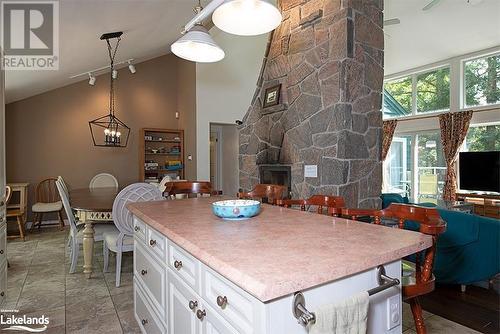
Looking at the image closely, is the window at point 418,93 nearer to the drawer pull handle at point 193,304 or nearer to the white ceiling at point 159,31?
the white ceiling at point 159,31

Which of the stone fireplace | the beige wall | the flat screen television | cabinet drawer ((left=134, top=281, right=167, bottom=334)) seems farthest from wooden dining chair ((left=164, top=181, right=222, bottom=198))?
the flat screen television

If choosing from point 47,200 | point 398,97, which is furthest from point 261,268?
point 398,97

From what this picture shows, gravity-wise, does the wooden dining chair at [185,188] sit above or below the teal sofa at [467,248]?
above

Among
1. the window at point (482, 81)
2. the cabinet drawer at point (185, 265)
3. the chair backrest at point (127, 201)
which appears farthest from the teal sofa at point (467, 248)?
the window at point (482, 81)

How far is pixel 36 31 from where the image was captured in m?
2.93

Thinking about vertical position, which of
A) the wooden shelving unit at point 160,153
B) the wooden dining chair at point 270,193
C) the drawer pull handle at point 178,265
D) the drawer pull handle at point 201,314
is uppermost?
the wooden shelving unit at point 160,153

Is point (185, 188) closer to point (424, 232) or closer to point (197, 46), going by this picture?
point (197, 46)

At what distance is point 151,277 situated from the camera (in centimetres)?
167

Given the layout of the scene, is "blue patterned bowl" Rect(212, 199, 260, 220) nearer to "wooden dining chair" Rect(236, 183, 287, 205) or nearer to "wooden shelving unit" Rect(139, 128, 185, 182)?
"wooden dining chair" Rect(236, 183, 287, 205)

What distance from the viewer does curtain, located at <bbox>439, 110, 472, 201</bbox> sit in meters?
5.70

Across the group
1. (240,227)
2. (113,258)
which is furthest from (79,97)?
(240,227)

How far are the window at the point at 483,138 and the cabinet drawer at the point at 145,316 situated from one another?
20.7 feet

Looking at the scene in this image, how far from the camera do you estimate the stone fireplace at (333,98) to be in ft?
9.65

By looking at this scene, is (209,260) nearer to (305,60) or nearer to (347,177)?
(347,177)
